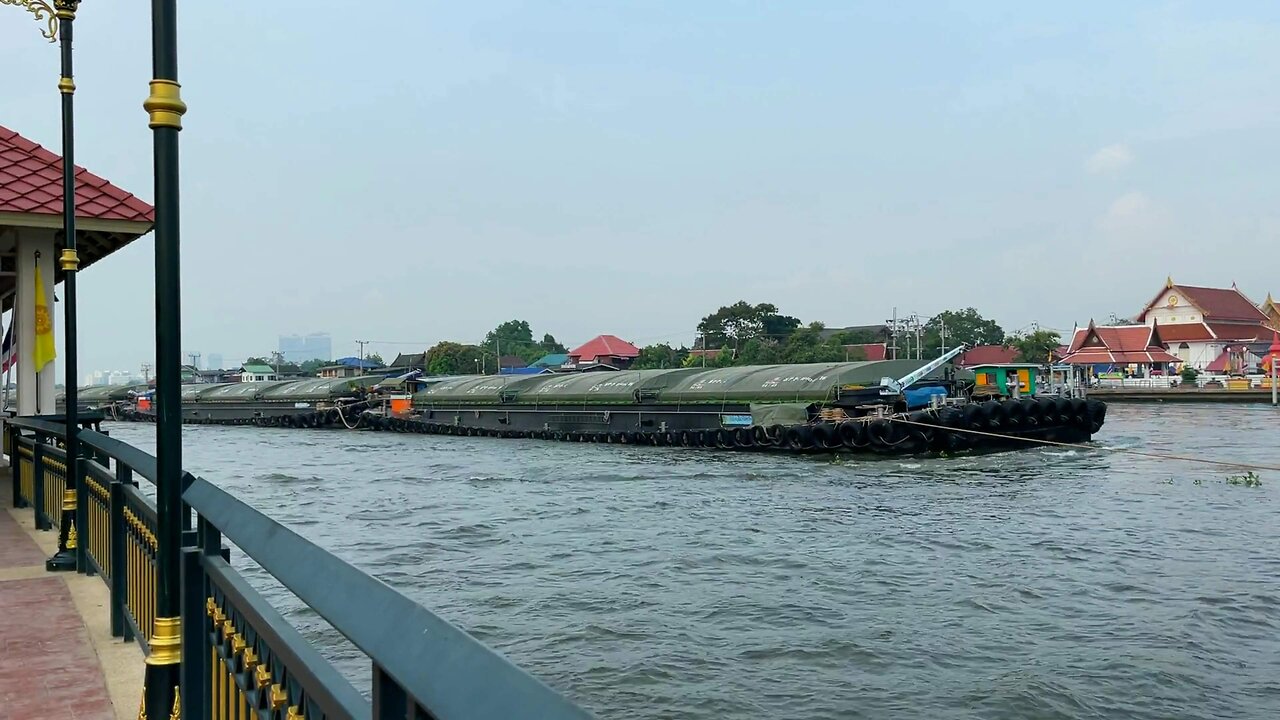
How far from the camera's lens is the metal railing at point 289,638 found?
114 cm

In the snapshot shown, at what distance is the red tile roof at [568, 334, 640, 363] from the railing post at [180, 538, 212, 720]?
262 ft

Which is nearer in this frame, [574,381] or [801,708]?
[801,708]

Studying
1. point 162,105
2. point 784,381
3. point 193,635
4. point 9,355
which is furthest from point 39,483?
point 784,381

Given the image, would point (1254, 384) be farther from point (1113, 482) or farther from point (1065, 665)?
point (1065, 665)

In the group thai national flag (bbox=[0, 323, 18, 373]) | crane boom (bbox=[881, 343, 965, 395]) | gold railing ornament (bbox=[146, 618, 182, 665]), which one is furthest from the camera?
crane boom (bbox=[881, 343, 965, 395])

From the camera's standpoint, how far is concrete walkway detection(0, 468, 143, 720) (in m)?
3.86

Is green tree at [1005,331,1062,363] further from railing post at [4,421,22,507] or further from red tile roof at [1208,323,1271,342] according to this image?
railing post at [4,421,22,507]

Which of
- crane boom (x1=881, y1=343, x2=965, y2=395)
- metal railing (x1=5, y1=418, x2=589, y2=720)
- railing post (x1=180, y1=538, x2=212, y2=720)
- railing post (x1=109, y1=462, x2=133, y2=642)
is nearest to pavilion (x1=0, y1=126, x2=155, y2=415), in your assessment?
railing post (x1=109, y1=462, x2=133, y2=642)

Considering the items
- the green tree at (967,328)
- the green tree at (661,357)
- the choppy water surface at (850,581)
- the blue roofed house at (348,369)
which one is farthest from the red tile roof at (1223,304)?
the blue roofed house at (348,369)

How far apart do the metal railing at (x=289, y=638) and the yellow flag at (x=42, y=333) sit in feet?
19.5

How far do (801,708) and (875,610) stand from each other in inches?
104

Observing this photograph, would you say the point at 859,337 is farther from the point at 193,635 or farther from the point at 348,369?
the point at 193,635

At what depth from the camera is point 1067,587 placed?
9859mm

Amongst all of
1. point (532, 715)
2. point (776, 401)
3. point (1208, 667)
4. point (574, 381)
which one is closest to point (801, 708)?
point (1208, 667)
